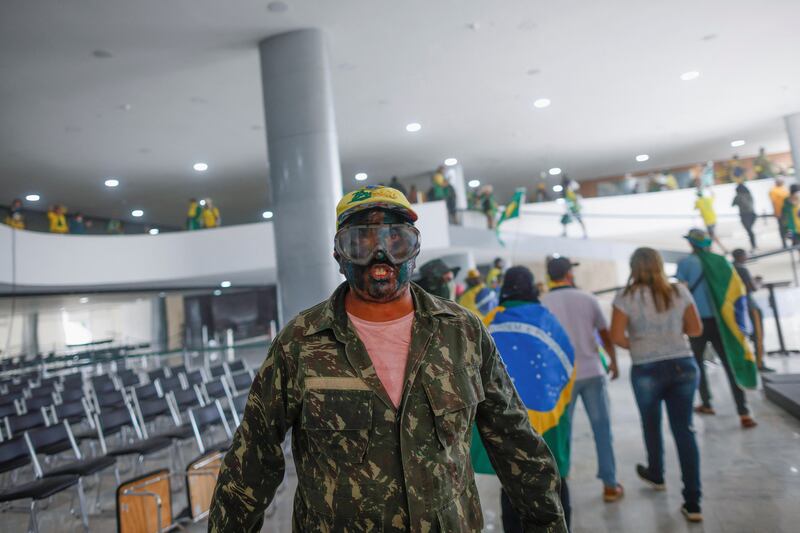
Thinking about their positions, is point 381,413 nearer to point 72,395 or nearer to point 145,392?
point 145,392

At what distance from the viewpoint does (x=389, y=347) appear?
4.35ft

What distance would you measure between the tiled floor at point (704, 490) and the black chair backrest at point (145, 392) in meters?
1.34

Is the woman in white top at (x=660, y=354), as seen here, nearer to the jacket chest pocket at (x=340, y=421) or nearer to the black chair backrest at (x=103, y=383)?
the jacket chest pocket at (x=340, y=421)

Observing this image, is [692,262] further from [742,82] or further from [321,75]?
[742,82]

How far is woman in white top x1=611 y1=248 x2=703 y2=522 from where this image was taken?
2.92 metres

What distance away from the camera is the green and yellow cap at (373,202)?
1.34 meters

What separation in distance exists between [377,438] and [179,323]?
19422 millimetres

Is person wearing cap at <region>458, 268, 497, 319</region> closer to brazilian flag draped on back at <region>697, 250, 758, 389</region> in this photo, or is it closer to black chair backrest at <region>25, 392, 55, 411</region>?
brazilian flag draped on back at <region>697, 250, 758, 389</region>

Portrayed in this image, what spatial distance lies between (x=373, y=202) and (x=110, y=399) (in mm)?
6072

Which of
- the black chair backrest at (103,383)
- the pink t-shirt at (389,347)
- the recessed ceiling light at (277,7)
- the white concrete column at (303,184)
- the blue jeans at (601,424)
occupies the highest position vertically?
the recessed ceiling light at (277,7)

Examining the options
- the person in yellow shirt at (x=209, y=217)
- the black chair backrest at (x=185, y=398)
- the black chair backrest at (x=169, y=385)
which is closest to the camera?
the black chair backrest at (x=185, y=398)

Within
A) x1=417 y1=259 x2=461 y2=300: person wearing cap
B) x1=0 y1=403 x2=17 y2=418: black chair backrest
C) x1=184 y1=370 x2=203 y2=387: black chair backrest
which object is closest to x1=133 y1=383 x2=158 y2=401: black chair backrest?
x1=184 y1=370 x2=203 y2=387: black chair backrest

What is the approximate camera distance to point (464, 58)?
339 inches

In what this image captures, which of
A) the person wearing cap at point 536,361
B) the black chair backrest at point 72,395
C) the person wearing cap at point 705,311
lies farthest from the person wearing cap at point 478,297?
the black chair backrest at point 72,395
